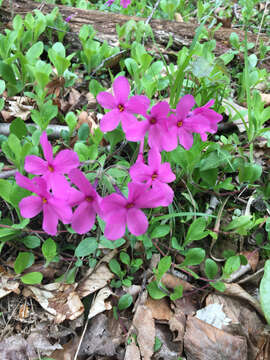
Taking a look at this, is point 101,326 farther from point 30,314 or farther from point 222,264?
point 222,264

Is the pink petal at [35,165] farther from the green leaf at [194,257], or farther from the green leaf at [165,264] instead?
the green leaf at [194,257]

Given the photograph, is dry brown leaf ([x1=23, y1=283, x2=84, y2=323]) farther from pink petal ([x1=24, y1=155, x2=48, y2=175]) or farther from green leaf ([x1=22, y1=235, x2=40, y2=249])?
pink petal ([x1=24, y1=155, x2=48, y2=175])

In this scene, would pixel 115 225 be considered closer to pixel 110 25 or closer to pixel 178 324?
pixel 178 324

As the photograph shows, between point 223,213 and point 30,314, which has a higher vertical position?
point 223,213

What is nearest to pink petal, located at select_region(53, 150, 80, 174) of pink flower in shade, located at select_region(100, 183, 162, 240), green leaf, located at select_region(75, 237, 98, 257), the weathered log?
pink flower in shade, located at select_region(100, 183, 162, 240)

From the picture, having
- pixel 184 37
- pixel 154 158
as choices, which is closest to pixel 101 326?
pixel 154 158

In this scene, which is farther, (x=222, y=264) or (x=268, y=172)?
(x=268, y=172)
